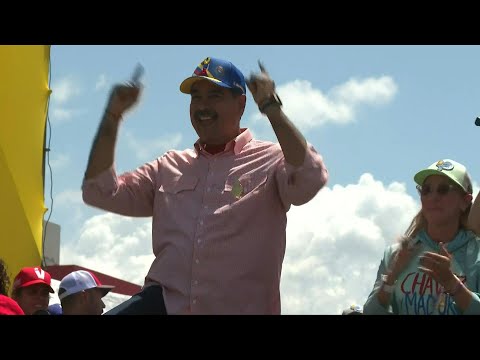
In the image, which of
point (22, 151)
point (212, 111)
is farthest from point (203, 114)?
point (22, 151)

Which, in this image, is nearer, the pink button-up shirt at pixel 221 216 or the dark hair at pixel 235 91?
the pink button-up shirt at pixel 221 216

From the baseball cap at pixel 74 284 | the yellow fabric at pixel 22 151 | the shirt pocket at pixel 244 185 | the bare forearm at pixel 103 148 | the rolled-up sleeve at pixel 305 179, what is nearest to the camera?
the rolled-up sleeve at pixel 305 179

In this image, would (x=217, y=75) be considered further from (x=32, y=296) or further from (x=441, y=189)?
(x=32, y=296)

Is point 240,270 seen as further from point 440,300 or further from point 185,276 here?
point 440,300

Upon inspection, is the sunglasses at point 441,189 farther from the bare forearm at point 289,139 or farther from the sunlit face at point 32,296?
the sunlit face at point 32,296

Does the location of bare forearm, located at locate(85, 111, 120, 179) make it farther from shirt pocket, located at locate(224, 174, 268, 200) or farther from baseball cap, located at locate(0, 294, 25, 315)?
baseball cap, located at locate(0, 294, 25, 315)

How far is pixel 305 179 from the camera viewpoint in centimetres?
357

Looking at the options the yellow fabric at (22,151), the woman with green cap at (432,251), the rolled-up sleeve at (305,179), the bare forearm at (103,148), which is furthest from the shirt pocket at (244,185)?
the yellow fabric at (22,151)

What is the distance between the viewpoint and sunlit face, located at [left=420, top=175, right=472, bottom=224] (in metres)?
3.96

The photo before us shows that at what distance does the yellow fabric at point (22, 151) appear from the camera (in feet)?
21.6

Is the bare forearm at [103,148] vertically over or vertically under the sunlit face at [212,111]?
under

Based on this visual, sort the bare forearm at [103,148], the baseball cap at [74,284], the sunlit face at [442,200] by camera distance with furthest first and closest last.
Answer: the baseball cap at [74,284], the sunlit face at [442,200], the bare forearm at [103,148]

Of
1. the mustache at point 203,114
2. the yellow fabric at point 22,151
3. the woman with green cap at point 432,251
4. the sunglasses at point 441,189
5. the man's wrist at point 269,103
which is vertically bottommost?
the woman with green cap at point 432,251
